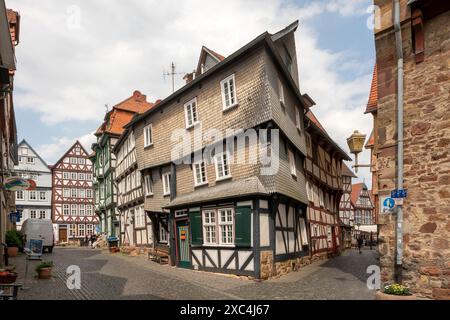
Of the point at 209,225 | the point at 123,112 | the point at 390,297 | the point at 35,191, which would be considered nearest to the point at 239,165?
the point at 209,225

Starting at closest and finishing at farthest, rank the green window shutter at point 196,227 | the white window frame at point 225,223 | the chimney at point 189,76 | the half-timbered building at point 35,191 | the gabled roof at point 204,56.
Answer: the white window frame at point 225,223, the green window shutter at point 196,227, the gabled roof at point 204,56, the chimney at point 189,76, the half-timbered building at point 35,191

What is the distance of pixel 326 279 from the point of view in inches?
542

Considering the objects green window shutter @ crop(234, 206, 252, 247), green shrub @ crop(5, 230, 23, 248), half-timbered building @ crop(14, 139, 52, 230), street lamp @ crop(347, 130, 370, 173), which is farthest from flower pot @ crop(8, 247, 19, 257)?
half-timbered building @ crop(14, 139, 52, 230)

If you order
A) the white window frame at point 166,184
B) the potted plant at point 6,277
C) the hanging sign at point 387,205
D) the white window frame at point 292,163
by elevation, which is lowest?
the potted plant at point 6,277

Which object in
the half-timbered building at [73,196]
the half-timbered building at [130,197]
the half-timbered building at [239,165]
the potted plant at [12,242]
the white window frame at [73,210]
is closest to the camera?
the half-timbered building at [239,165]

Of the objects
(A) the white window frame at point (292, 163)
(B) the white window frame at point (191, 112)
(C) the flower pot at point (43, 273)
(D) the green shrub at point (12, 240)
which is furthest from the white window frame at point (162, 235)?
(C) the flower pot at point (43, 273)

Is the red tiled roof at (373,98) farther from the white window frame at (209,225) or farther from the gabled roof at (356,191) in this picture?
the gabled roof at (356,191)

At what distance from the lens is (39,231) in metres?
27.9

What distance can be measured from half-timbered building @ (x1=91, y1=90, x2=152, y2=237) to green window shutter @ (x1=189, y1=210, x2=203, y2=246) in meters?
19.0

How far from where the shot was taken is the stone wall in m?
9.20

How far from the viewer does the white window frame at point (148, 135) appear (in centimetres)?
2148

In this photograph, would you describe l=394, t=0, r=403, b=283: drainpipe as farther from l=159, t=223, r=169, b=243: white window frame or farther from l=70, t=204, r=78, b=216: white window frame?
l=70, t=204, r=78, b=216: white window frame

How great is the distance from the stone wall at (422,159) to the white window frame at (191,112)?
9.25 metres
